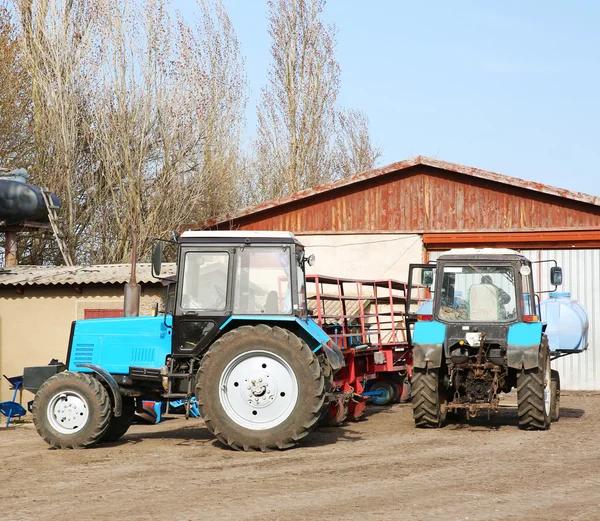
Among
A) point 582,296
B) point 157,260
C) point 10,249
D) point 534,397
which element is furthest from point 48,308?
point 582,296

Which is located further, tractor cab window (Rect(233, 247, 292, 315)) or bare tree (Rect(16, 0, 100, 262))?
bare tree (Rect(16, 0, 100, 262))

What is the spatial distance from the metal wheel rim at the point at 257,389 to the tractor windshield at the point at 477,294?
10.7ft

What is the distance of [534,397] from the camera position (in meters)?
11.9

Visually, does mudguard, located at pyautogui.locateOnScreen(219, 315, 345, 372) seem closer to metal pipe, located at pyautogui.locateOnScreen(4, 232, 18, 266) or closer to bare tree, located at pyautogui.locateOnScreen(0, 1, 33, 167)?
metal pipe, located at pyautogui.locateOnScreen(4, 232, 18, 266)

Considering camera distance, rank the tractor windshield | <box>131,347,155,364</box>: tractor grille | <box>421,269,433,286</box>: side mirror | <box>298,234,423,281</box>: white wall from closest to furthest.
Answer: <box>131,347,155,364</box>: tractor grille → the tractor windshield → <box>421,269,433,286</box>: side mirror → <box>298,234,423,281</box>: white wall

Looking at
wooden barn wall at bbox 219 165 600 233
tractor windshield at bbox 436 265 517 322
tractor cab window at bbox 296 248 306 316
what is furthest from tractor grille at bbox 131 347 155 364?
wooden barn wall at bbox 219 165 600 233

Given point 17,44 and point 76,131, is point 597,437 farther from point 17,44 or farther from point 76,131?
point 17,44

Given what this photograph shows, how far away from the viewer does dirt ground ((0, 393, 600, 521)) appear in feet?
23.3

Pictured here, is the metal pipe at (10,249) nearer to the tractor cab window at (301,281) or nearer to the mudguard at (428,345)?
the tractor cab window at (301,281)

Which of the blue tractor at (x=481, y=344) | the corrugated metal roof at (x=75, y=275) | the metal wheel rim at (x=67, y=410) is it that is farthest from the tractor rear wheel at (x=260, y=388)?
the corrugated metal roof at (x=75, y=275)

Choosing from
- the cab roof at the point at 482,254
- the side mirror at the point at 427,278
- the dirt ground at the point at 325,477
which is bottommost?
the dirt ground at the point at 325,477

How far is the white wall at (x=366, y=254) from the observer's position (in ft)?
65.6

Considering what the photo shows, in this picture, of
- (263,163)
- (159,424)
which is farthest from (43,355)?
(263,163)

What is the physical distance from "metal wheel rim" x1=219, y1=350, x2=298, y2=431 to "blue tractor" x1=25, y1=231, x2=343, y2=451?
0.01 metres
